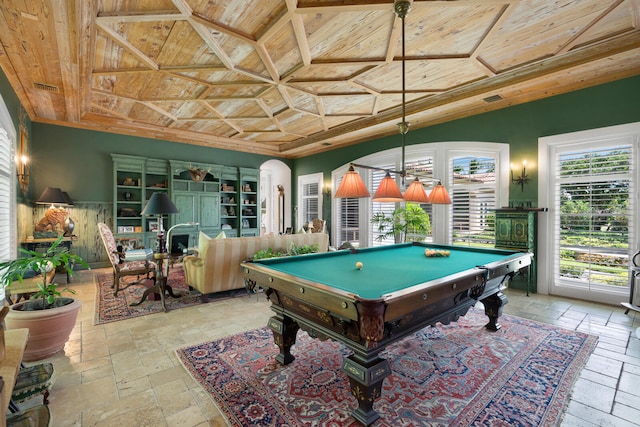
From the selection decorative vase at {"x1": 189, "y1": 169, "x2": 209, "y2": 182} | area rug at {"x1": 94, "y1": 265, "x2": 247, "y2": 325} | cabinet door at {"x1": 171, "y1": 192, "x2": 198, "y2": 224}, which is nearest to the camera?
area rug at {"x1": 94, "y1": 265, "x2": 247, "y2": 325}

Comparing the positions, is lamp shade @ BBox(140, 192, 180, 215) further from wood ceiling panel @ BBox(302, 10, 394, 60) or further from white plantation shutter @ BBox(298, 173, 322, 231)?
white plantation shutter @ BBox(298, 173, 322, 231)

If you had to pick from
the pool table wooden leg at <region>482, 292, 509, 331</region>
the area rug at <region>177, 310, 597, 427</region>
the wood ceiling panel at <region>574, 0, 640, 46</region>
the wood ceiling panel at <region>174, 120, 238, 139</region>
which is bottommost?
the area rug at <region>177, 310, 597, 427</region>

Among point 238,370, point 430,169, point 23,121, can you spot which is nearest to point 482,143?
point 430,169

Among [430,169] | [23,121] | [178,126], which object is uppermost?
[178,126]

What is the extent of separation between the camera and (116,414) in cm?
195

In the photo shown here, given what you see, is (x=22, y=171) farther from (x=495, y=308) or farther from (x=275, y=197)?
(x=495, y=308)

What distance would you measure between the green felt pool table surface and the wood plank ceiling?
2344 millimetres

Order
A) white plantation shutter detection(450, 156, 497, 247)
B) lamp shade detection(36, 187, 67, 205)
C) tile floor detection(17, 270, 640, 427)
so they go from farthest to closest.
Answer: lamp shade detection(36, 187, 67, 205) → white plantation shutter detection(450, 156, 497, 247) → tile floor detection(17, 270, 640, 427)

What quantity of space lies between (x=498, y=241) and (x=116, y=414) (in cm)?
525

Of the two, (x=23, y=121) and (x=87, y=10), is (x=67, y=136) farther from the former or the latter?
(x=87, y=10)

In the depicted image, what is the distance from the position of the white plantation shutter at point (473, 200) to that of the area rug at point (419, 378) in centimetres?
233

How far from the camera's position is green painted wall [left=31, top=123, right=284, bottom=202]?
242 inches

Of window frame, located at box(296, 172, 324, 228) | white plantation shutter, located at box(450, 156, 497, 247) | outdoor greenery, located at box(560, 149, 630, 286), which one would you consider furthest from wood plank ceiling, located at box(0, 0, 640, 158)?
window frame, located at box(296, 172, 324, 228)

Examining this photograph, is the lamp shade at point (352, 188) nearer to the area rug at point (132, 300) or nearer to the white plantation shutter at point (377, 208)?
the area rug at point (132, 300)
